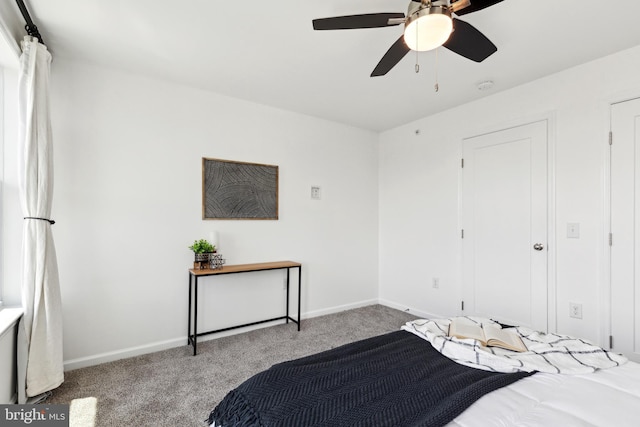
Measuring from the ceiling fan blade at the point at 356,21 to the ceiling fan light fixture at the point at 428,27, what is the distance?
0.34 feet

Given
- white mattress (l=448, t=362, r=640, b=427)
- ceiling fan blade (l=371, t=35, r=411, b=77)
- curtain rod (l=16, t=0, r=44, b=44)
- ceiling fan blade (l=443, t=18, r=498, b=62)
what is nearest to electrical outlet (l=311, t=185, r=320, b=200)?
ceiling fan blade (l=371, t=35, r=411, b=77)

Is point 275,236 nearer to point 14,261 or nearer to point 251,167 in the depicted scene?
point 251,167

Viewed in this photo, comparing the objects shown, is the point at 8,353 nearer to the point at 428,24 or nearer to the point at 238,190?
the point at 238,190

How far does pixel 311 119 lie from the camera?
3773 mm

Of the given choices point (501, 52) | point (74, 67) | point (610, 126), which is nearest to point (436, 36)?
point (501, 52)

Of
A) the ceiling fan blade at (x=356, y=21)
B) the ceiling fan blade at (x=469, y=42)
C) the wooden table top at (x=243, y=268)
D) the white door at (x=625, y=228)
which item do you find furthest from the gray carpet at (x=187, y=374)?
the ceiling fan blade at (x=469, y=42)

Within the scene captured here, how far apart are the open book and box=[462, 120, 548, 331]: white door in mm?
1422

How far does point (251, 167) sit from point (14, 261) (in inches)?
78.7

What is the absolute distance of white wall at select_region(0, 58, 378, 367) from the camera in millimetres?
2457

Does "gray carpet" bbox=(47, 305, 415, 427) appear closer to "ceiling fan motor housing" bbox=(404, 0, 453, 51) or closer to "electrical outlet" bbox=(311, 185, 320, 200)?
"electrical outlet" bbox=(311, 185, 320, 200)

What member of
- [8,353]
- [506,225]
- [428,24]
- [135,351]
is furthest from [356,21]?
[135,351]

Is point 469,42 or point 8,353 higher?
point 469,42

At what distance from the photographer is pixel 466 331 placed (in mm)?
1665

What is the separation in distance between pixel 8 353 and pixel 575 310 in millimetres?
4059
